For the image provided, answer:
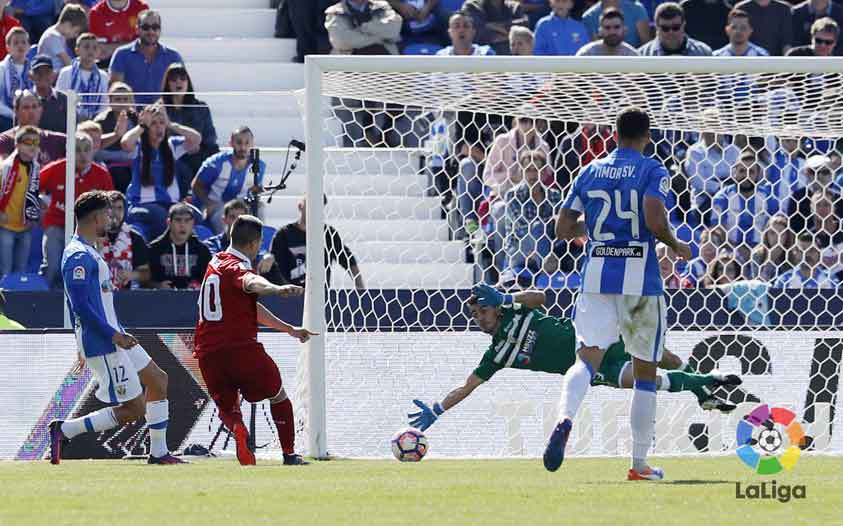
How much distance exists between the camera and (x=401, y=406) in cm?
1237

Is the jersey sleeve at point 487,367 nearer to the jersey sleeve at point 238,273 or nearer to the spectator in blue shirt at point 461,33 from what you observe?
the jersey sleeve at point 238,273

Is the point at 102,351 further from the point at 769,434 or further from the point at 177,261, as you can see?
the point at 769,434

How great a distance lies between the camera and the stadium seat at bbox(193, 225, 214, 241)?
581 inches

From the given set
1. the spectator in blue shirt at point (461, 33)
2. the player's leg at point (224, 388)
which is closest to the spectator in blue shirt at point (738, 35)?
the spectator in blue shirt at point (461, 33)

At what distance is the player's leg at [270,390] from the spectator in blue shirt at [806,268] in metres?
5.00

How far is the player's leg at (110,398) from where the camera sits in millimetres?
10930

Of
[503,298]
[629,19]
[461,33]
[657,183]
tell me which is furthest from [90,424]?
[629,19]

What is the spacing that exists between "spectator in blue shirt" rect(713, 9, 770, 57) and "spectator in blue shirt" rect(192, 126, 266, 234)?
5.25 metres

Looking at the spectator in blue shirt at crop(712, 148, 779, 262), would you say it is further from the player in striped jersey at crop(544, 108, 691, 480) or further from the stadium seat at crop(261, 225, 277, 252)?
the player in striped jersey at crop(544, 108, 691, 480)

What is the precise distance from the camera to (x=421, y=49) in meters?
17.8

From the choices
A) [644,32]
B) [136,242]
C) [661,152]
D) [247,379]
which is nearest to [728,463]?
[247,379]

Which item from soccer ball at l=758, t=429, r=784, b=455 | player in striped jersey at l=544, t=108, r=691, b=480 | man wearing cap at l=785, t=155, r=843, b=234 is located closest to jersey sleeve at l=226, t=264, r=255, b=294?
player in striped jersey at l=544, t=108, r=691, b=480

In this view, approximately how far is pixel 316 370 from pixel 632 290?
328 cm

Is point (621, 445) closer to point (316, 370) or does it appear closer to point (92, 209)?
point (316, 370)
